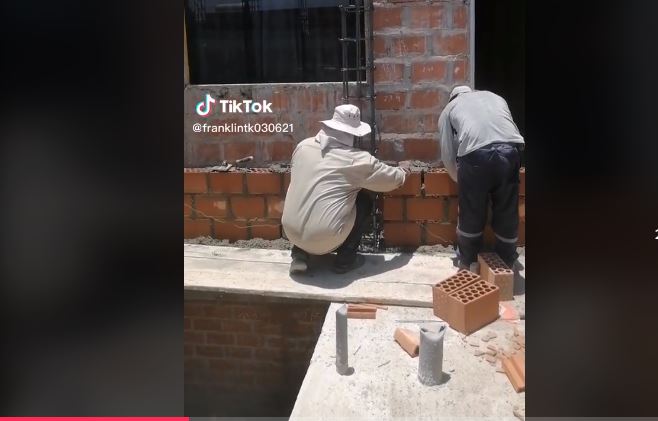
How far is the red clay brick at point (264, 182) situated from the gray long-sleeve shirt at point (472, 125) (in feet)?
3.86

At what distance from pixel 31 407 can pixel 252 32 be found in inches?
126

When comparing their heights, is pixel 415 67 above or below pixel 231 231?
above

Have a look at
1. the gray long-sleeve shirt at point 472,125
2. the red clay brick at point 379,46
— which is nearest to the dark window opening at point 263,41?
the red clay brick at point 379,46

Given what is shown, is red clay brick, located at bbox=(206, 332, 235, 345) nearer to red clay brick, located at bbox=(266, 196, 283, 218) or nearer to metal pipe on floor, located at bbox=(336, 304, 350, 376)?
red clay brick, located at bbox=(266, 196, 283, 218)

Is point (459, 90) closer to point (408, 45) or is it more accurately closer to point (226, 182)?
point (408, 45)

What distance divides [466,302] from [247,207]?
6.01 feet

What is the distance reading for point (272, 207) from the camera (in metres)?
3.58

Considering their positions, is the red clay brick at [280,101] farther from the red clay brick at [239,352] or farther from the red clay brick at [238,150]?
the red clay brick at [239,352]

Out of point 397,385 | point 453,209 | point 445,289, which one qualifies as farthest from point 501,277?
point 397,385

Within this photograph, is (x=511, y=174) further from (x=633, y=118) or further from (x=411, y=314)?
(x=633, y=118)

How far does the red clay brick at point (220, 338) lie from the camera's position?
3.03 metres

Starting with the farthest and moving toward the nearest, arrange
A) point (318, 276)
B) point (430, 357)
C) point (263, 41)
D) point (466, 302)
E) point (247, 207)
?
point (263, 41) < point (247, 207) < point (318, 276) < point (466, 302) < point (430, 357)

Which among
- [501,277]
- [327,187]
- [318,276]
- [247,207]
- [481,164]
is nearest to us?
[501,277]

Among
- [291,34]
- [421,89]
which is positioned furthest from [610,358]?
[291,34]
